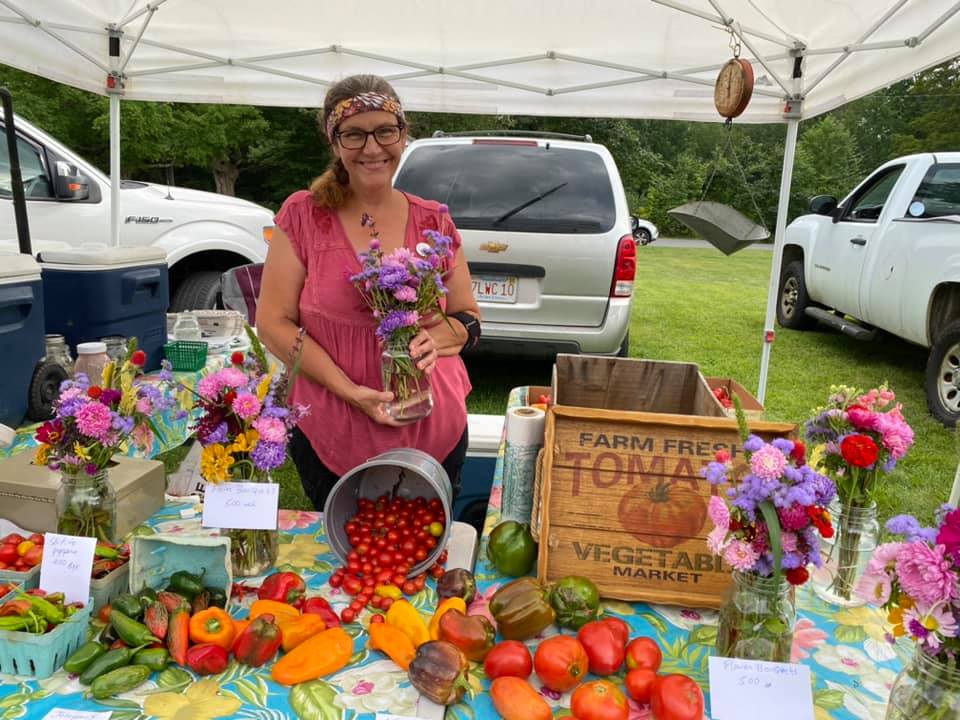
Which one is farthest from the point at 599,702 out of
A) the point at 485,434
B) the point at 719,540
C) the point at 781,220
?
the point at 781,220

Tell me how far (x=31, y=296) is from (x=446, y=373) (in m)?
1.64

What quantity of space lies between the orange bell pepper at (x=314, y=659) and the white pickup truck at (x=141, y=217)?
4240 millimetres

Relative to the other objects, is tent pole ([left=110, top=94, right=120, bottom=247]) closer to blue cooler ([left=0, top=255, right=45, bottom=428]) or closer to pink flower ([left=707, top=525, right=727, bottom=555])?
blue cooler ([left=0, top=255, right=45, bottom=428])

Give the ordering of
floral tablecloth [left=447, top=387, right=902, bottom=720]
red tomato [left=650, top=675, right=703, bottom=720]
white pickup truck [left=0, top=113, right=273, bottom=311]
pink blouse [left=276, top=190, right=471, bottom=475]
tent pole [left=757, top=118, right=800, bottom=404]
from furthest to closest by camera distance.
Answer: white pickup truck [left=0, top=113, right=273, bottom=311]
tent pole [left=757, top=118, right=800, bottom=404]
pink blouse [left=276, top=190, right=471, bottom=475]
floral tablecloth [left=447, top=387, right=902, bottom=720]
red tomato [left=650, top=675, right=703, bottom=720]

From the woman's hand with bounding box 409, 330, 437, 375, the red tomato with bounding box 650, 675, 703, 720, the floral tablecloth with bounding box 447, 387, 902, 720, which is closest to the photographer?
the red tomato with bounding box 650, 675, 703, 720

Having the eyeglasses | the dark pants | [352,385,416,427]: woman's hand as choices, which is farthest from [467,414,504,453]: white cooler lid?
the eyeglasses

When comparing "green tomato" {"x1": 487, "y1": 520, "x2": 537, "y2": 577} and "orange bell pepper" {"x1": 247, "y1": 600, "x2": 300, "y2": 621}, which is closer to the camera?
"orange bell pepper" {"x1": 247, "y1": 600, "x2": 300, "y2": 621}

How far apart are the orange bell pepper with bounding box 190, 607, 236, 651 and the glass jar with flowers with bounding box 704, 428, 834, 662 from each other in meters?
0.87

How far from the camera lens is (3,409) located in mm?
2482

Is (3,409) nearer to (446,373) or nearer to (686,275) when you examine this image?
(446,373)

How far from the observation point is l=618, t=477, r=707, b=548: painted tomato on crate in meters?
1.46

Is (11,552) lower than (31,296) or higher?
lower

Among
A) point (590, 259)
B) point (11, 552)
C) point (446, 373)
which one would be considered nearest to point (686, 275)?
point (590, 259)

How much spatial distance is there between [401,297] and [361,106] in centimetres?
58
